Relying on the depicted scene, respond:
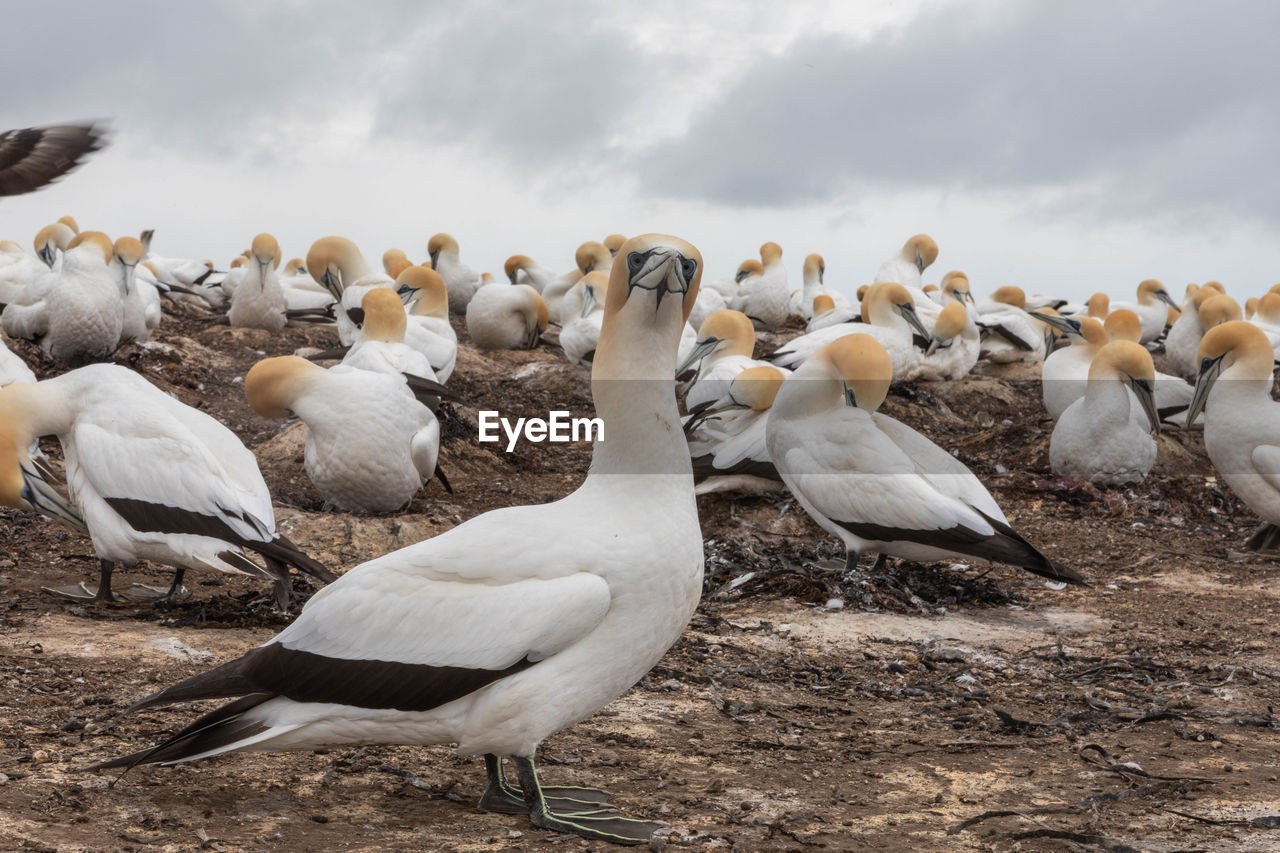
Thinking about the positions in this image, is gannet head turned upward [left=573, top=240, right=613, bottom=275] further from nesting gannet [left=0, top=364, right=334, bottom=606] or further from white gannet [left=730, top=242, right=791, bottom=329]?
nesting gannet [left=0, top=364, right=334, bottom=606]

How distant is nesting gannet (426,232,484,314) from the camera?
2027cm

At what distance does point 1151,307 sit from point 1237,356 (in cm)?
1189

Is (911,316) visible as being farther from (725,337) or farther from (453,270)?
(453,270)

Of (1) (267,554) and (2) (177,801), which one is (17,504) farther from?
(2) (177,801)

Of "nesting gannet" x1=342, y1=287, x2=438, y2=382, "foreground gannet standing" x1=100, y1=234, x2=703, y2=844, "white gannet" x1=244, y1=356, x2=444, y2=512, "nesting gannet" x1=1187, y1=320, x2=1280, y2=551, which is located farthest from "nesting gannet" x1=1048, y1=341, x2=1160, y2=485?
"foreground gannet standing" x1=100, y1=234, x2=703, y2=844

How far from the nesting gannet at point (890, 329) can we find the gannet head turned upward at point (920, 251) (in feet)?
21.3

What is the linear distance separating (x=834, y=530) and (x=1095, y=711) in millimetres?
2196

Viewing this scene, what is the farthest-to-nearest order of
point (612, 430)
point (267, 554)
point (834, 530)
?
point (834, 530)
point (267, 554)
point (612, 430)

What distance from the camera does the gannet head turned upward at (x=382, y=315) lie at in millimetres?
9312

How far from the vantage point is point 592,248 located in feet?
63.6

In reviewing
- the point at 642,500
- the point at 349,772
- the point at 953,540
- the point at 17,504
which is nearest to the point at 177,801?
the point at 349,772

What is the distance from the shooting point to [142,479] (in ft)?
17.6

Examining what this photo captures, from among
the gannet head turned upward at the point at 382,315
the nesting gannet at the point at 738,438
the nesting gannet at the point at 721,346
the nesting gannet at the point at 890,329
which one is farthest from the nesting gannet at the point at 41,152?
the nesting gannet at the point at 890,329

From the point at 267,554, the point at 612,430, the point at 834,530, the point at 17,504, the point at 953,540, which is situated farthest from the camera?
the point at 834,530
